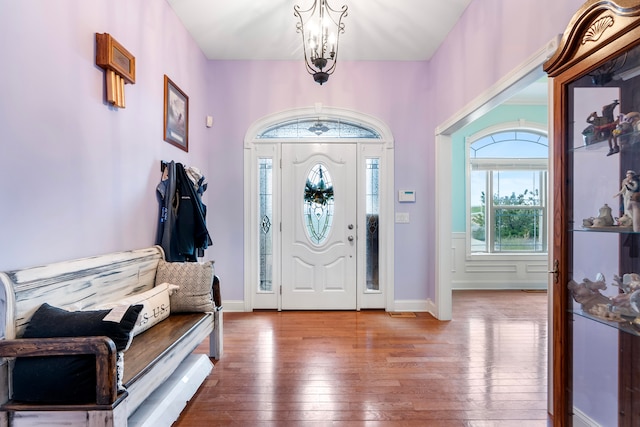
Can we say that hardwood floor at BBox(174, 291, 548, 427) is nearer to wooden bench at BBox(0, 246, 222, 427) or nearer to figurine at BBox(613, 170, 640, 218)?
wooden bench at BBox(0, 246, 222, 427)

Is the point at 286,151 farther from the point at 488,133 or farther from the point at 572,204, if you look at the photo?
the point at 488,133

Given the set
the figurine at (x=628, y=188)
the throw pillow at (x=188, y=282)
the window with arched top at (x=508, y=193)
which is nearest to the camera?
the figurine at (x=628, y=188)

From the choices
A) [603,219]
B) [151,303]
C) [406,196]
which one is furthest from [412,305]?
[151,303]

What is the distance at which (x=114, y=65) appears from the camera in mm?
1943

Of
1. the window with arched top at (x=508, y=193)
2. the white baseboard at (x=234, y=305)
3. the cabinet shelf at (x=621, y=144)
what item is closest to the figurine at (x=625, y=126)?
the cabinet shelf at (x=621, y=144)

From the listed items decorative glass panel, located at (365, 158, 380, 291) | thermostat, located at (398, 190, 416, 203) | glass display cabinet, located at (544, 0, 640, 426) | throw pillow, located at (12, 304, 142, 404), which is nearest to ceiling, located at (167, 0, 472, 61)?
decorative glass panel, located at (365, 158, 380, 291)

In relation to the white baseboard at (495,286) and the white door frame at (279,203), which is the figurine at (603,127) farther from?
the white baseboard at (495,286)

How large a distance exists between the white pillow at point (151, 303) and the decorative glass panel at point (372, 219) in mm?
2293

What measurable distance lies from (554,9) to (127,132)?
2.74 metres

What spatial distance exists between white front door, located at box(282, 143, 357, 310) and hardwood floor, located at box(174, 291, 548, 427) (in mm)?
308

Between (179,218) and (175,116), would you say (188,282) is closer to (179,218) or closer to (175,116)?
(179,218)

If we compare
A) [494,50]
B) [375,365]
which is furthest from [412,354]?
[494,50]

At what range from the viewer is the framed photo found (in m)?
2.74

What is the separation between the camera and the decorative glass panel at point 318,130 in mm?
3830
